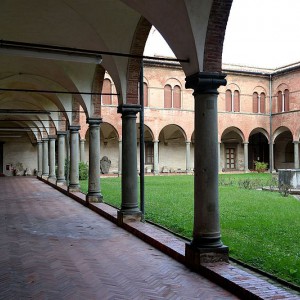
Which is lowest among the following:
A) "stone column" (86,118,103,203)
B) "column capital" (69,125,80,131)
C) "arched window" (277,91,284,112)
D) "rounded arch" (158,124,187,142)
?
"stone column" (86,118,103,203)

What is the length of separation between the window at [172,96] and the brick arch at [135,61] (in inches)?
847

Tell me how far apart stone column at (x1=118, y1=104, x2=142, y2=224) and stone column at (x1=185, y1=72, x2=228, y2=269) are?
3285 mm

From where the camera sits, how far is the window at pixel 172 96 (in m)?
30.0

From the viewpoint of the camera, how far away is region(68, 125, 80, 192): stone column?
14.8 meters

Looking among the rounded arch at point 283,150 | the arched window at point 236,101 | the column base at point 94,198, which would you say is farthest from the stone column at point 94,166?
the rounded arch at point 283,150

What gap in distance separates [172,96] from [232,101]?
5203mm

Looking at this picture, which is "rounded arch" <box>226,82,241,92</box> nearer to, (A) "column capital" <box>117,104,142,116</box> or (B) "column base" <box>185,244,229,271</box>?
(A) "column capital" <box>117,104,142,116</box>

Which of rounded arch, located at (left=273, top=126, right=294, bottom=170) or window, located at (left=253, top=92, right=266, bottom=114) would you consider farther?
rounded arch, located at (left=273, top=126, right=294, bottom=170)

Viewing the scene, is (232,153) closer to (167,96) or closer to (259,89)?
(259,89)

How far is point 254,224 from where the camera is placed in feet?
27.1

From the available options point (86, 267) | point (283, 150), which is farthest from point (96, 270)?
point (283, 150)

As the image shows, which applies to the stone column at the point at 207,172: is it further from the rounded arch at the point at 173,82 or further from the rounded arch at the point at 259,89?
the rounded arch at the point at 259,89

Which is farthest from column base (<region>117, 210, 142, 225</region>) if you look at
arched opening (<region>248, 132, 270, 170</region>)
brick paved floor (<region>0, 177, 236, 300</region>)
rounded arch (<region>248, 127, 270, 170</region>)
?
arched opening (<region>248, 132, 270, 170</region>)

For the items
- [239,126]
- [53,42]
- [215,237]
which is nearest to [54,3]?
[53,42]
